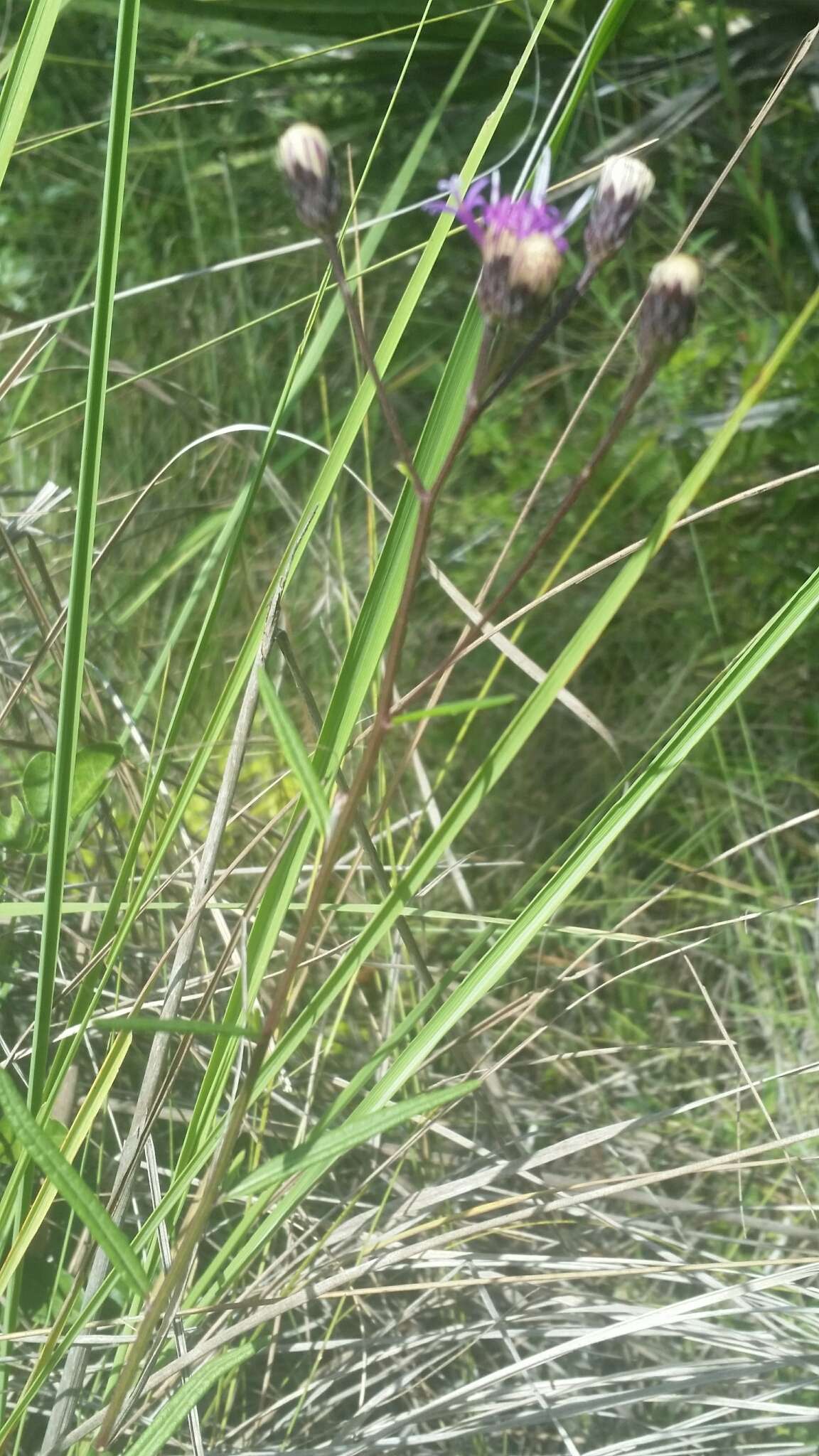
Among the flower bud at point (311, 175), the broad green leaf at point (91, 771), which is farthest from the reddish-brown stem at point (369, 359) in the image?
the broad green leaf at point (91, 771)

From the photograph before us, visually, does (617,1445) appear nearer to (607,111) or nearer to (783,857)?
(783,857)

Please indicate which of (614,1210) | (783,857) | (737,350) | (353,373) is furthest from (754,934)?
(353,373)

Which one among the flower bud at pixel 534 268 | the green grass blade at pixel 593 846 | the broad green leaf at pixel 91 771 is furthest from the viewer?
the broad green leaf at pixel 91 771

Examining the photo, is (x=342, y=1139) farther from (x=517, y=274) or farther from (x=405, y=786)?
(x=405, y=786)

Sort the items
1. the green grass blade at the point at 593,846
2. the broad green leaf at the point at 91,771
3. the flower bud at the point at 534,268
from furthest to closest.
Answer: the broad green leaf at the point at 91,771 < the green grass blade at the point at 593,846 < the flower bud at the point at 534,268

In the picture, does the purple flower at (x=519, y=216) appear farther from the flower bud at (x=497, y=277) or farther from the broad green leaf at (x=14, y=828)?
the broad green leaf at (x=14, y=828)

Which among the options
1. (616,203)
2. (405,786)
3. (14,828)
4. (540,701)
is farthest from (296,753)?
(405,786)

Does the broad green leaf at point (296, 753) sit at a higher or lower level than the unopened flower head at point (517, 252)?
lower
